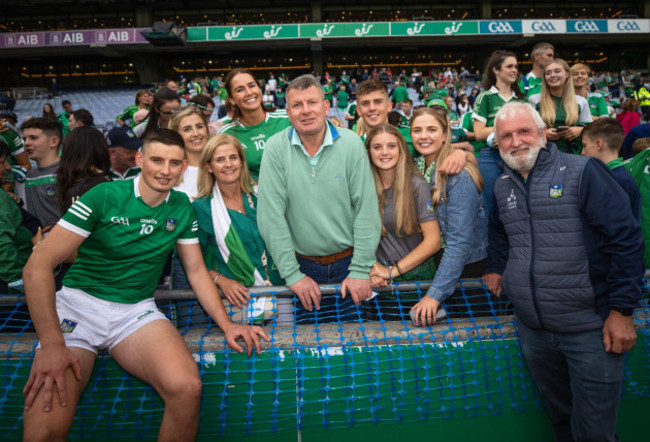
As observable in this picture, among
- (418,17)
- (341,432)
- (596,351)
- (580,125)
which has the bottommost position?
(341,432)

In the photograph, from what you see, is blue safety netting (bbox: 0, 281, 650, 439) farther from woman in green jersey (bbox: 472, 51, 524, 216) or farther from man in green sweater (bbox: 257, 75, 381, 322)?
woman in green jersey (bbox: 472, 51, 524, 216)

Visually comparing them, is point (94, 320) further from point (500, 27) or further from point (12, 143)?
point (500, 27)

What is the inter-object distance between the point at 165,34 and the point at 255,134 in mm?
33288

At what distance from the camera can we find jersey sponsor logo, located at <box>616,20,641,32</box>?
107ft

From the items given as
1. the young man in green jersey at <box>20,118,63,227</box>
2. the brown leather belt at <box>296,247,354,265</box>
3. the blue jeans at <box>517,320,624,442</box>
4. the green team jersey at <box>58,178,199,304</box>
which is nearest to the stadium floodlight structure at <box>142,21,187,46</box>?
the young man in green jersey at <box>20,118,63,227</box>

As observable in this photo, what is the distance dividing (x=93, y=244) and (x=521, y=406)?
2.90 m

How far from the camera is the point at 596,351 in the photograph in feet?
6.55

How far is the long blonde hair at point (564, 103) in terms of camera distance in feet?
12.2

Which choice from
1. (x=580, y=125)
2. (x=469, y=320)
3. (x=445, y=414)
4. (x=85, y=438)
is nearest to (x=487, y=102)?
(x=580, y=125)

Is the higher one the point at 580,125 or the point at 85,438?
the point at 580,125

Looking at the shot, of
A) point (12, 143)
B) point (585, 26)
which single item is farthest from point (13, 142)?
point (585, 26)

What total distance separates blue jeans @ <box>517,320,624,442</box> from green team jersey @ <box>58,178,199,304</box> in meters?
2.29

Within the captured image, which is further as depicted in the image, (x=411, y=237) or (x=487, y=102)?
(x=487, y=102)

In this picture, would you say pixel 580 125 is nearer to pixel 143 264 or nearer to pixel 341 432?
pixel 341 432
